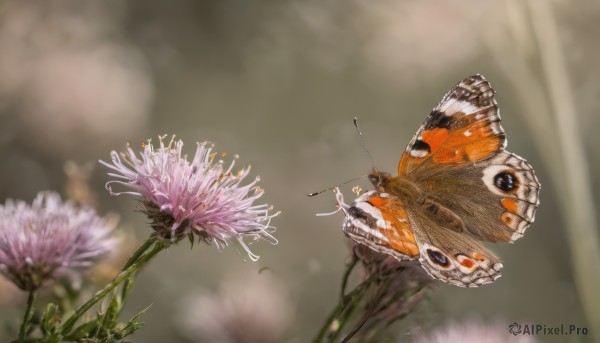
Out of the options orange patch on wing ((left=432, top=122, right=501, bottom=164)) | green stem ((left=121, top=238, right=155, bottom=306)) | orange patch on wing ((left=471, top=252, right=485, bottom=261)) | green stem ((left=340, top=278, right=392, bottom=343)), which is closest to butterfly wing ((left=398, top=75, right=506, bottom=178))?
orange patch on wing ((left=432, top=122, right=501, bottom=164))

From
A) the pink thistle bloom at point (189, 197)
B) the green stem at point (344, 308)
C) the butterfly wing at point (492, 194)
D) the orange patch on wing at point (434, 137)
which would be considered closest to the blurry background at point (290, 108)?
the butterfly wing at point (492, 194)

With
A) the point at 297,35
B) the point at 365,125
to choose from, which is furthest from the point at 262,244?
the point at 297,35

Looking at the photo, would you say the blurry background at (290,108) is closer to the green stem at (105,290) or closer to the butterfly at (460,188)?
the butterfly at (460,188)

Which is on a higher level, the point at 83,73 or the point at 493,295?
the point at 83,73

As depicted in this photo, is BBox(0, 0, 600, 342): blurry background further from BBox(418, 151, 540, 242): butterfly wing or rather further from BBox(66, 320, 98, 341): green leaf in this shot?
Result: BBox(66, 320, 98, 341): green leaf

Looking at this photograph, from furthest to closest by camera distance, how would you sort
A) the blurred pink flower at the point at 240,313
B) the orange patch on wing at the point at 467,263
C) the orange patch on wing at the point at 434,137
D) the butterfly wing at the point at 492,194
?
1. the blurred pink flower at the point at 240,313
2. the orange patch on wing at the point at 434,137
3. the butterfly wing at the point at 492,194
4. the orange patch on wing at the point at 467,263

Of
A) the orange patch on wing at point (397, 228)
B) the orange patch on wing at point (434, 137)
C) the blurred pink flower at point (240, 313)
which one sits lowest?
the blurred pink flower at point (240, 313)

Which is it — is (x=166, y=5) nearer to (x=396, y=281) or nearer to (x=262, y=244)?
(x=262, y=244)
